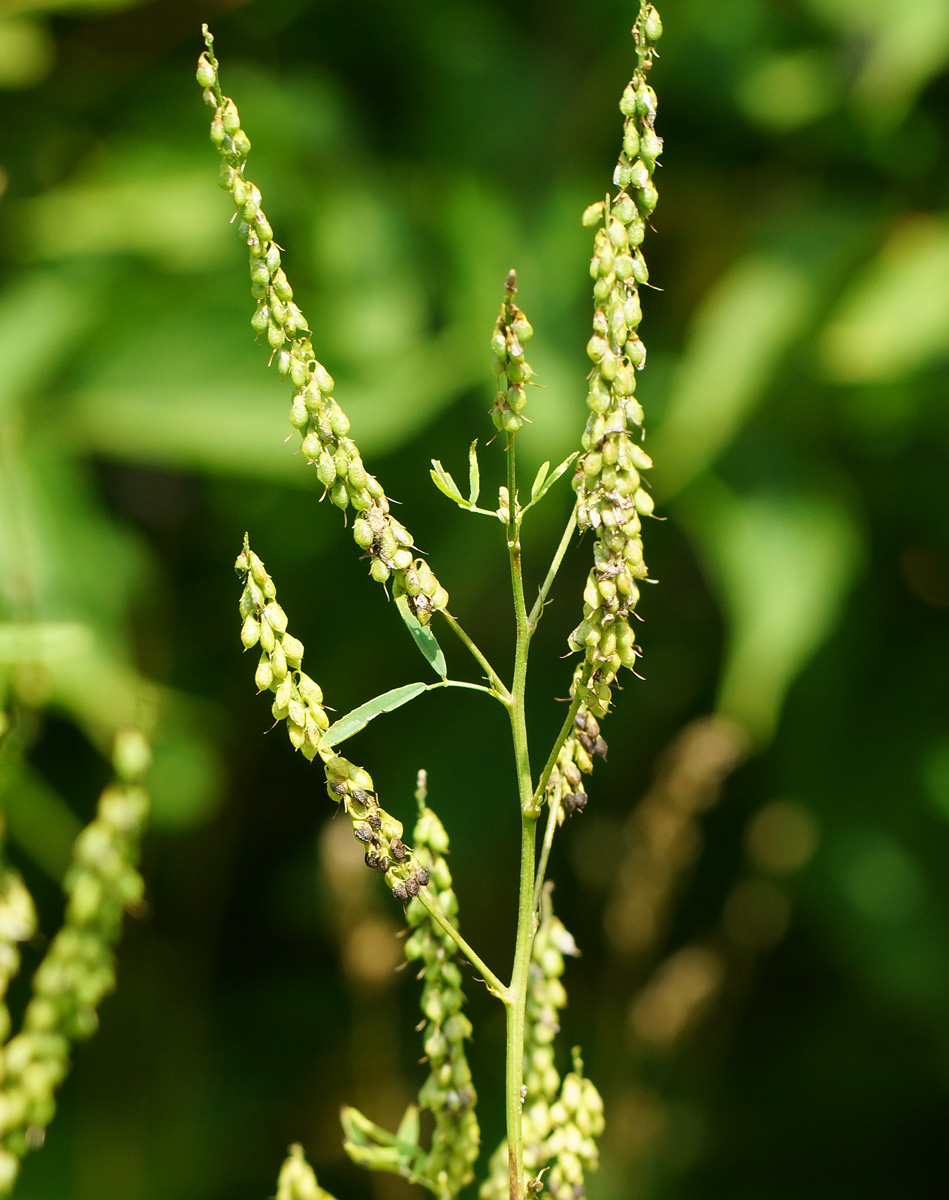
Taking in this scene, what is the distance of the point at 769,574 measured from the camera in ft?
4.36

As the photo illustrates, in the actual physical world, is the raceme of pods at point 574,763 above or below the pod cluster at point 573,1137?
above

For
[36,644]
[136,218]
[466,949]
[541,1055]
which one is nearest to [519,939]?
[466,949]

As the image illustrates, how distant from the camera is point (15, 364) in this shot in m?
1.35

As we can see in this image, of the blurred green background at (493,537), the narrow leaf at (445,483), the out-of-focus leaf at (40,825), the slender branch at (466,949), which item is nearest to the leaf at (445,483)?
the narrow leaf at (445,483)

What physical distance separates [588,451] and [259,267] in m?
0.11

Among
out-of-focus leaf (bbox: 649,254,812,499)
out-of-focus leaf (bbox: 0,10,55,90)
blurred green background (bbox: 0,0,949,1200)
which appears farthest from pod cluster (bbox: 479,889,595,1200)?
out-of-focus leaf (bbox: 0,10,55,90)

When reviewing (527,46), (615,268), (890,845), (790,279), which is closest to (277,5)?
(527,46)

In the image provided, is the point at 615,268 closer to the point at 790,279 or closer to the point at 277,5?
the point at 790,279

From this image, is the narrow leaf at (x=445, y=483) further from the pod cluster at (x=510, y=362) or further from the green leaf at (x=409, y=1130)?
the green leaf at (x=409, y=1130)

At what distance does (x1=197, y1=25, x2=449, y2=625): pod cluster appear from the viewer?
0.35 metres

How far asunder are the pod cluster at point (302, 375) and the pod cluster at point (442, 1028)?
90 millimetres

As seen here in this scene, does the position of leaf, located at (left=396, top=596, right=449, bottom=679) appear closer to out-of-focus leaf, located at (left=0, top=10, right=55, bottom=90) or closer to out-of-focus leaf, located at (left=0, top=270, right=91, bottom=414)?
out-of-focus leaf, located at (left=0, top=270, right=91, bottom=414)

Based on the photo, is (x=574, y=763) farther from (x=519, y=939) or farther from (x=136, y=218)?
(x=136, y=218)

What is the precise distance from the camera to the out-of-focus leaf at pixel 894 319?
1.35 m
